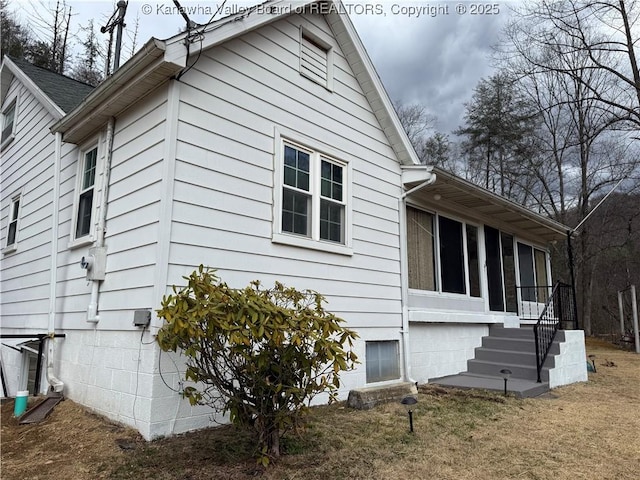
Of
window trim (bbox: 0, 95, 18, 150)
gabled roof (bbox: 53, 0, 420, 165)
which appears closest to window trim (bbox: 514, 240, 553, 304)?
gabled roof (bbox: 53, 0, 420, 165)

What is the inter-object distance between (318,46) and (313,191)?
2.31m

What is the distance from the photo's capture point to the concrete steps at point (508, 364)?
21.8 ft

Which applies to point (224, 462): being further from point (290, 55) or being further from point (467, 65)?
point (467, 65)

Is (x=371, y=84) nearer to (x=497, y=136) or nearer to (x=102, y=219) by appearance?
(x=102, y=219)

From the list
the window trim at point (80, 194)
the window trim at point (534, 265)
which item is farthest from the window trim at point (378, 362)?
the window trim at point (534, 265)

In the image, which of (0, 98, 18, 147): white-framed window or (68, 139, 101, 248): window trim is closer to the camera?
(68, 139, 101, 248): window trim

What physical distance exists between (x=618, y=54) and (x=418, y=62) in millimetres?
7752

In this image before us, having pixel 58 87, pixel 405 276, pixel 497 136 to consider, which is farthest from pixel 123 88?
pixel 497 136

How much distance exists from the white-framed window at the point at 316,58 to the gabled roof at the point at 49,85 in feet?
10.9

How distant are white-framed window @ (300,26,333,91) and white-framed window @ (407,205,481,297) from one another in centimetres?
258

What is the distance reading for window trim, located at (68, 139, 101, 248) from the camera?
5.28 m

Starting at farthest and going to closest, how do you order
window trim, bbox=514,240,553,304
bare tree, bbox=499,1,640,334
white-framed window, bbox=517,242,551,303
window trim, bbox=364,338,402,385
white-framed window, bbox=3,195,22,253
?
bare tree, bbox=499,1,640,334, white-framed window, bbox=517,242,551,303, window trim, bbox=514,240,553,304, white-framed window, bbox=3,195,22,253, window trim, bbox=364,338,402,385

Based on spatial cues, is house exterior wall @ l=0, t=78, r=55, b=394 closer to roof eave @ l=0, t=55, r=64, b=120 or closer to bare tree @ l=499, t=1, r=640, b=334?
roof eave @ l=0, t=55, r=64, b=120

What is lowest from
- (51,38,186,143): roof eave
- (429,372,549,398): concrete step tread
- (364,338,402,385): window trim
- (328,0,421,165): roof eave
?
(429,372,549,398): concrete step tread
